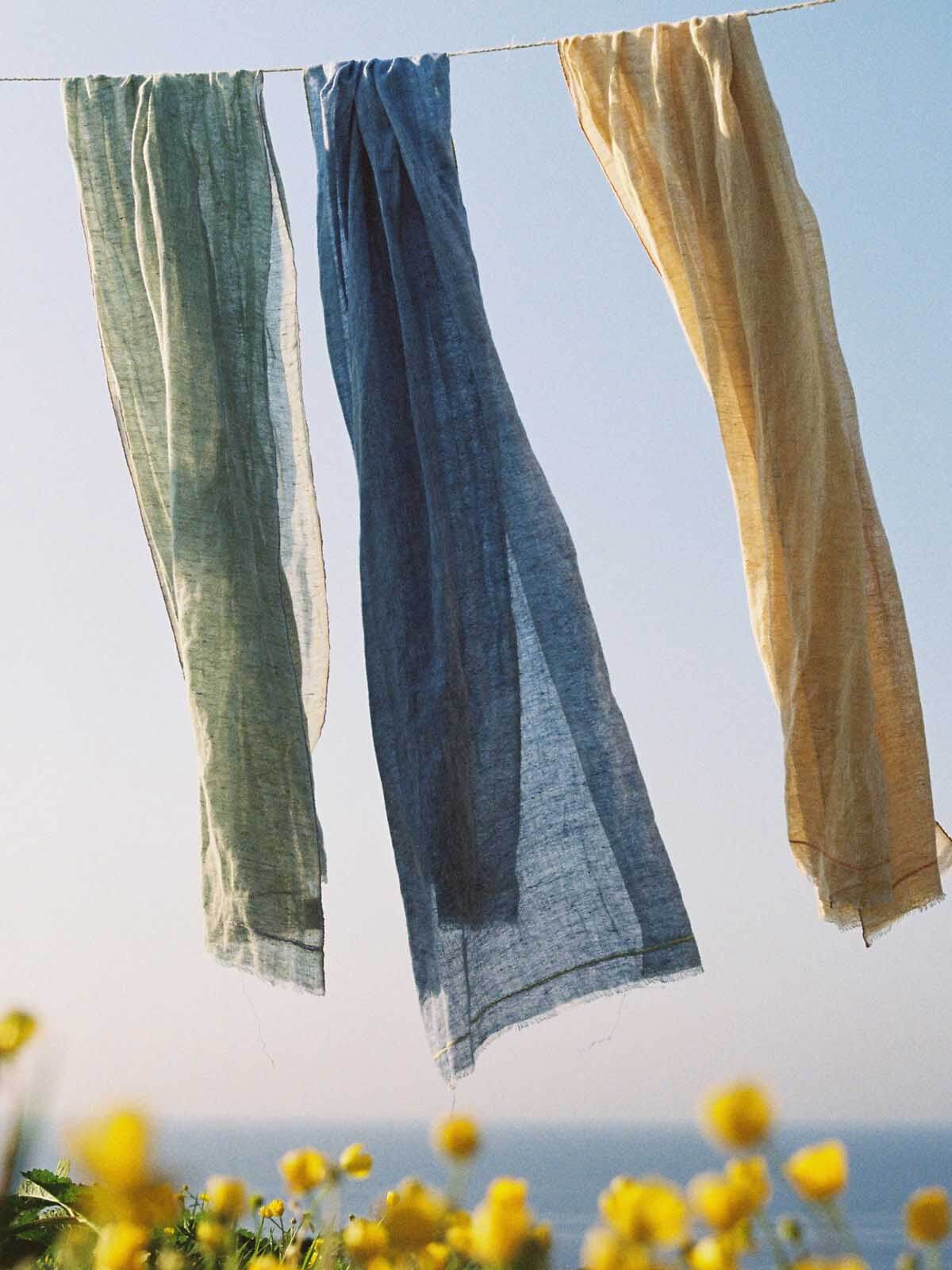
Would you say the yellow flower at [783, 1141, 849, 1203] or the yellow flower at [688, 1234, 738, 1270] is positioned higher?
the yellow flower at [783, 1141, 849, 1203]

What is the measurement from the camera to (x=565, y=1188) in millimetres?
710

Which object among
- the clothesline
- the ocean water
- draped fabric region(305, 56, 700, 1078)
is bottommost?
the ocean water

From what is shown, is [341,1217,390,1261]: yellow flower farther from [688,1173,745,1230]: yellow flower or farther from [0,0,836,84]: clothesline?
[0,0,836,84]: clothesline

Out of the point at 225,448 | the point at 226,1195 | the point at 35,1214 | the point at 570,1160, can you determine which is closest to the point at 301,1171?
the point at 226,1195

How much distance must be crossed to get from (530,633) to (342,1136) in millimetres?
636

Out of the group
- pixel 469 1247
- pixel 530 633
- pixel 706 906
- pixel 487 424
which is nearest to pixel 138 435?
pixel 487 424

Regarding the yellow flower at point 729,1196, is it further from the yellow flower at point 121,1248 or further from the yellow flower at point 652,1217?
the yellow flower at point 121,1248

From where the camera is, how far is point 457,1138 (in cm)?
40

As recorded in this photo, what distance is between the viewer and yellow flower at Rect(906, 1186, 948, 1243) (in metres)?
0.32

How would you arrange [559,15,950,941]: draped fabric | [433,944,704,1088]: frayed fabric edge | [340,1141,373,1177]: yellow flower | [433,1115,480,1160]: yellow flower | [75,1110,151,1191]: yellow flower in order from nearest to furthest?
1. [75,1110,151,1191]: yellow flower
2. [433,1115,480,1160]: yellow flower
3. [340,1141,373,1177]: yellow flower
4. [433,944,704,1088]: frayed fabric edge
5. [559,15,950,941]: draped fabric

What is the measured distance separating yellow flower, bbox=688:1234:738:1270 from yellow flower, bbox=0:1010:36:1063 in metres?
0.21

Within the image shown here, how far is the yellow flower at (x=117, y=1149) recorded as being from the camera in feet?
0.94

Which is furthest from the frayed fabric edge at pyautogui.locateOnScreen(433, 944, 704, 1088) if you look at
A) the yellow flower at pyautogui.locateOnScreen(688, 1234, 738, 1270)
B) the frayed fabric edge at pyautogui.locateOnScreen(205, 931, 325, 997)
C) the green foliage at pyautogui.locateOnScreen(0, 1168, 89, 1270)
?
the yellow flower at pyautogui.locateOnScreen(688, 1234, 738, 1270)

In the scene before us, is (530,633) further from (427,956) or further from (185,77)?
(185,77)
